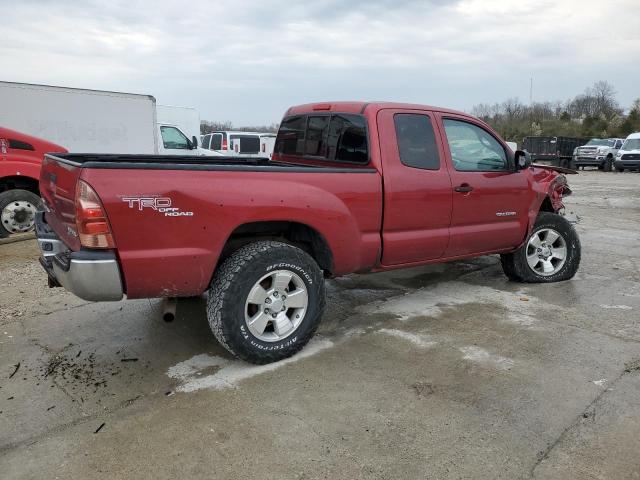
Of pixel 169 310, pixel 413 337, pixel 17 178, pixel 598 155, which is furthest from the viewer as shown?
pixel 598 155

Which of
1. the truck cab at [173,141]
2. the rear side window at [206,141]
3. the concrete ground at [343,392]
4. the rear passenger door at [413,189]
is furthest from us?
the rear side window at [206,141]

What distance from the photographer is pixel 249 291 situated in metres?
3.48

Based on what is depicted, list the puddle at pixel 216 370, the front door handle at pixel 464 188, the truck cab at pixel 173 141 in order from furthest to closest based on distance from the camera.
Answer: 1. the truck cab at pixel 173 141
2. the front door handle at pixel 464 188
3. the puddle at pixel 216 370

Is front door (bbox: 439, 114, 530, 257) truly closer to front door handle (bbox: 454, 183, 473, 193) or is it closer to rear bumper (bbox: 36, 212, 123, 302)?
front door handle (bbox: 454, 183, 473, 193)

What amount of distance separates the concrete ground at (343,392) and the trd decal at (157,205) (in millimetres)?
1126

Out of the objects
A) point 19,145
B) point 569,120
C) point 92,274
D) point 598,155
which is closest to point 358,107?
point 92,274

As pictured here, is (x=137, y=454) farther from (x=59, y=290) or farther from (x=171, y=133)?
(x=171, y=133)

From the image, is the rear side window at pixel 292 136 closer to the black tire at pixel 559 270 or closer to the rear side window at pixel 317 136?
the rear side window at pixel 317 136

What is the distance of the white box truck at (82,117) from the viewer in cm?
996

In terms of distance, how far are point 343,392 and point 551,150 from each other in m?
32.0

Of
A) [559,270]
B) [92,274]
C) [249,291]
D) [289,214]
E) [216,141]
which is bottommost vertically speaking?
[559,270]

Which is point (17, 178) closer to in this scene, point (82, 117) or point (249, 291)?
point (82, 117)

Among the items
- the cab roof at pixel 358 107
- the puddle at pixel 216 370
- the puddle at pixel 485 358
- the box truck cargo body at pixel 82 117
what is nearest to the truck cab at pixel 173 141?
the box truck cargo body at pixel 82 117

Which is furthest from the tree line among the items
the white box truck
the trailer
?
the white box truck
